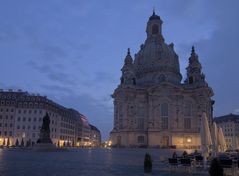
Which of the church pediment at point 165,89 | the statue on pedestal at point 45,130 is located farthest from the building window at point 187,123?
the statue on pedestal at point 45,130

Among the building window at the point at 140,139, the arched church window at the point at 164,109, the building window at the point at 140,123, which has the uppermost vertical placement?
the arched church window at the point at 164,109

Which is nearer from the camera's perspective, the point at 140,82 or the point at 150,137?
the point at 150,137

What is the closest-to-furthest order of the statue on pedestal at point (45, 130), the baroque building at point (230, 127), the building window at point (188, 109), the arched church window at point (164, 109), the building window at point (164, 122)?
1. the statue on pedestal at point (45, 130)
2. the building window at point (164, 122)
3. the arched church window at point (164, 109)
4. the building window at point (188, 109)
5. the baroque building at point (230, 127)

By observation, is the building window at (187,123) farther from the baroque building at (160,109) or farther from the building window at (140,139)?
the building window at (140,139)

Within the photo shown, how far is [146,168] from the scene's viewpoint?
75.8 feet

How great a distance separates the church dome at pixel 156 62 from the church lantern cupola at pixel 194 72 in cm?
436

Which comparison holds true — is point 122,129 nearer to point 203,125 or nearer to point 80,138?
point 80,138

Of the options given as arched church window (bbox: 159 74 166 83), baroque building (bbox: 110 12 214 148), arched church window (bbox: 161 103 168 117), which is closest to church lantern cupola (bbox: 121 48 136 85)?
baroque building (bbox: 110 12 214 148)

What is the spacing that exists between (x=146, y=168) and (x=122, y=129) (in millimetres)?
92728

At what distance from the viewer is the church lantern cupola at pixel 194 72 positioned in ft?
413

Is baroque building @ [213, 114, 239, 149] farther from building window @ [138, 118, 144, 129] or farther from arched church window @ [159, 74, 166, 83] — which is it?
building window @ [138, 118, 144, 129]

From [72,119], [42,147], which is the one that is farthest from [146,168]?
[72,119]

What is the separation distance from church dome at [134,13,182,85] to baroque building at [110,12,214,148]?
37 centimetres

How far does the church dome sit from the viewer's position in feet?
413
